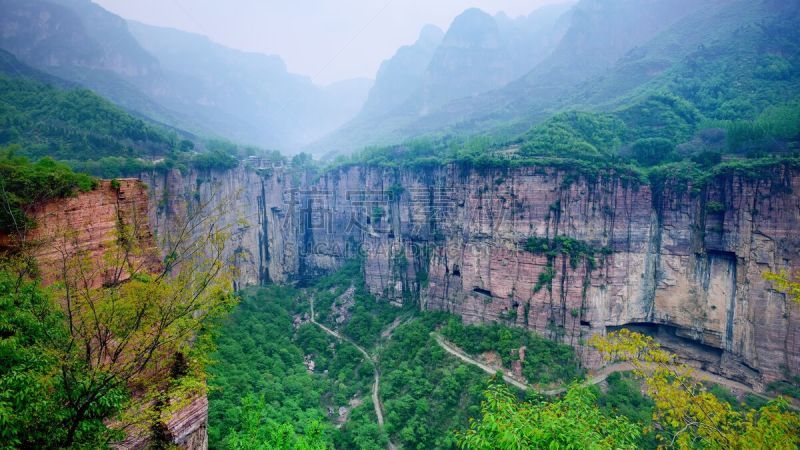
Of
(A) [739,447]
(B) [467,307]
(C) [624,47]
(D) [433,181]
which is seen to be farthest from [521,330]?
(C) [624,47]

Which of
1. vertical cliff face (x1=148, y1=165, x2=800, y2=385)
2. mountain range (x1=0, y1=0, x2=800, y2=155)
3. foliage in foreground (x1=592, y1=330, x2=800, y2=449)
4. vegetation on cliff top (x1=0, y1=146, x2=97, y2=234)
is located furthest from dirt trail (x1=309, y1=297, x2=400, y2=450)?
mountain range (x1=0, y1=0, x2=800, y2=155)

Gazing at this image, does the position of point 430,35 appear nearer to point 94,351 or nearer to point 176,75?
point 176,75

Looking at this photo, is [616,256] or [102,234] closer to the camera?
[102,234]

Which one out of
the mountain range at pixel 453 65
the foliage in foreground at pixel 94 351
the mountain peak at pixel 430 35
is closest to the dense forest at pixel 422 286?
the foliage in foreground at pixel 94 351

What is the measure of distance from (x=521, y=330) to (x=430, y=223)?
39.0 feet

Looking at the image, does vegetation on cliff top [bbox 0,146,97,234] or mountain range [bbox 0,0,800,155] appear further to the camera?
mountain range [bbox 0,0,800,155]

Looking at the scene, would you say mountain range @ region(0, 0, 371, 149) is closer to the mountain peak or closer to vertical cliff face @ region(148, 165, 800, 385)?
vertical cliff face @ region(148, 165, 800, 385)

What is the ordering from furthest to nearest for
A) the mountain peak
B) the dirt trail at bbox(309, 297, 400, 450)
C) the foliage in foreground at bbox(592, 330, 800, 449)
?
1. the mountain peak
2. the dirt trail at bbox(309, 297, 400, 450)
3. the foliage in foreground at bbox(592, 330, 800, 449)

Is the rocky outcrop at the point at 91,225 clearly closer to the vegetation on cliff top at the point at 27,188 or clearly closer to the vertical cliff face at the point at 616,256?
the vegetation on cliff top at the point at 27,188

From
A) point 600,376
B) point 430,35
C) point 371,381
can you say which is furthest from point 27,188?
point 430,35

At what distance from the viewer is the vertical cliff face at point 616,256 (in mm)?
22406

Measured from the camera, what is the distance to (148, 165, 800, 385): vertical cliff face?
22.4 meters

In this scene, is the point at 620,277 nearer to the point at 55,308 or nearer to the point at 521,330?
the point at 521,330

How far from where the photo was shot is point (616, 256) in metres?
25.7
